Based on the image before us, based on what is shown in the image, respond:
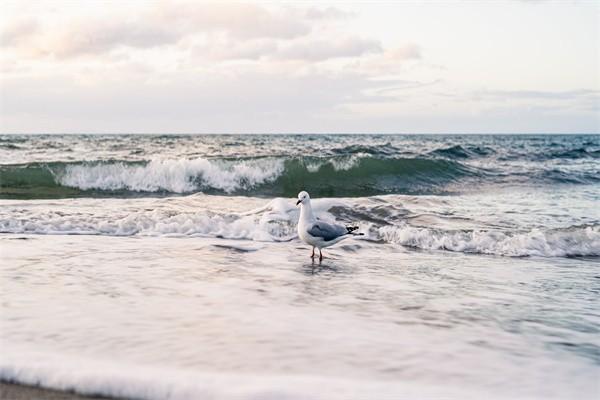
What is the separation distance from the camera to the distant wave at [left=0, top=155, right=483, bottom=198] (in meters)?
18.5

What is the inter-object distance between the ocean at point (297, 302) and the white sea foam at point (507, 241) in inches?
1.3

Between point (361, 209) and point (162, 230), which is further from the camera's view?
point (361, 209)

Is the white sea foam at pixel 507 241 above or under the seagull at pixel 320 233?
under

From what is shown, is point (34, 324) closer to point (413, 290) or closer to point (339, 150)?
point (413, 290)

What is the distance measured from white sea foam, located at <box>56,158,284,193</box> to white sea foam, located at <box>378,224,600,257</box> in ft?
32.9

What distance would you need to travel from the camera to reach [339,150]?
30.8m

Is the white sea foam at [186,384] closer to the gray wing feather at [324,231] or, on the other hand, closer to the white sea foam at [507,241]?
the gray wing feather at [324,231]

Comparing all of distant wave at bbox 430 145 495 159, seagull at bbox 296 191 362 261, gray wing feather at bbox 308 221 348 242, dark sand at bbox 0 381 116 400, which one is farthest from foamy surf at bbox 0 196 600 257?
distant wave at bbox 430 145 495 159

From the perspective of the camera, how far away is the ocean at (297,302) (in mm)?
3746

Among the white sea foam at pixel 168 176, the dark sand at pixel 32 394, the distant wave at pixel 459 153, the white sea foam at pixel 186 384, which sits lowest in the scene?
the dark sand at pixel 32 394

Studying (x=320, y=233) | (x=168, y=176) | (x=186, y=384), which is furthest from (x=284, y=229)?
(x=168, y=176)

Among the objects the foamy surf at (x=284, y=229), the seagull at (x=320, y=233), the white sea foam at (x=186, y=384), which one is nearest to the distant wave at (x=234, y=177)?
the foamy surf at (x=284, y=229)

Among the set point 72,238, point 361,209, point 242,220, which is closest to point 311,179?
point 361,209

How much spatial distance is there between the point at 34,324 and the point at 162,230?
5.19m
